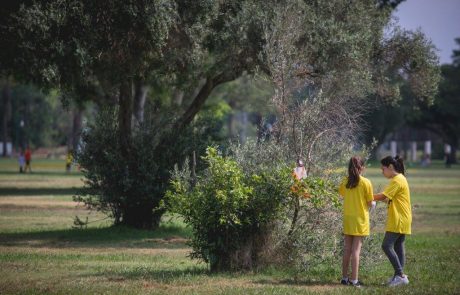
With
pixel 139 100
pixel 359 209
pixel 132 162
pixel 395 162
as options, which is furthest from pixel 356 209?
pixel 139 100

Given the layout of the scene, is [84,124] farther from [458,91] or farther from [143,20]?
[458,91]

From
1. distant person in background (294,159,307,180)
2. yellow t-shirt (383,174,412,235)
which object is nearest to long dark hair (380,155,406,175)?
yellow t-shirt (383,174,412,235)

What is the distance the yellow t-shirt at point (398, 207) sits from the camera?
1180 cm

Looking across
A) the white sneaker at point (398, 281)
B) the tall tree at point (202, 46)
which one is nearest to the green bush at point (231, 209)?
the white sneaker at point (398, 281)

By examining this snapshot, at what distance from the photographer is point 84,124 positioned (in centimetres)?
2152

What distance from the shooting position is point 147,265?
49.4 feet

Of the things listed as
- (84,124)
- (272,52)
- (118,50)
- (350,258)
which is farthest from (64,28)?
(350,258)

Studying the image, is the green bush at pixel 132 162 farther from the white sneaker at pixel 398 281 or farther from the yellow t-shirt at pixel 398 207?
the white sneaker at pixel 398 281

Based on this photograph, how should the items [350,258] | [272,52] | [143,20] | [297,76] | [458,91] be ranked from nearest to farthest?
[350,258]
[272,52]
[297,76]
[143,20]
[458,91]

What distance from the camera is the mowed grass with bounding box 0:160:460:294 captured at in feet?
37.9

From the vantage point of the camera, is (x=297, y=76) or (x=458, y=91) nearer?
(x=297, y=76)

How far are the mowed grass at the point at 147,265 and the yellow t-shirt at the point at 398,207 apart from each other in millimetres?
888

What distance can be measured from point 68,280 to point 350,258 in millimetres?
4382

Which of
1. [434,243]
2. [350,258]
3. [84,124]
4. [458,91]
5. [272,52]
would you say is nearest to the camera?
[350,258]
